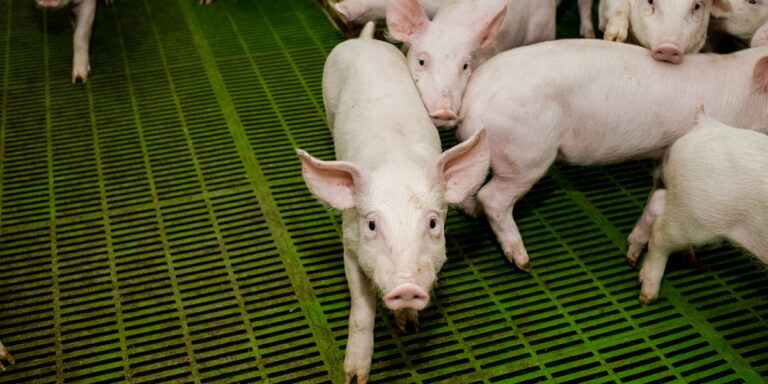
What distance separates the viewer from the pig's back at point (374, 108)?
8.95ft

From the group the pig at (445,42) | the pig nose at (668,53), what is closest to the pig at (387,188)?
the pig at (445,42)

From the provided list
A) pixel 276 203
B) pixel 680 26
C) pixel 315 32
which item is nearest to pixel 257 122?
pixel 276 203

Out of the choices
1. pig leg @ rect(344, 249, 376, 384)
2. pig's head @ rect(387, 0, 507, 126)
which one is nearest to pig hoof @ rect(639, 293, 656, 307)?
pig's head @ rect(387, 0, 507, 126)

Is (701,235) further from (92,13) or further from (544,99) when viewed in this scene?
(92,13)

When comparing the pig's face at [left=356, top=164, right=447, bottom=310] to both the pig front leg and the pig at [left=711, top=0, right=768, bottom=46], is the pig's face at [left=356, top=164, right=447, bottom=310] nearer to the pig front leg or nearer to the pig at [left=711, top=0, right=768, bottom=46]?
the pig at [left=711, top=0, right=768, bottom=46]

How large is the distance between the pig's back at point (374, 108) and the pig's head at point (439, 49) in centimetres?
8

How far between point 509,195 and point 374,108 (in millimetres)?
874

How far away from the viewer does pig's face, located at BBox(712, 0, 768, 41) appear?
3.91 m

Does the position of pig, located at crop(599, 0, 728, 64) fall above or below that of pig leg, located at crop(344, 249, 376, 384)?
above

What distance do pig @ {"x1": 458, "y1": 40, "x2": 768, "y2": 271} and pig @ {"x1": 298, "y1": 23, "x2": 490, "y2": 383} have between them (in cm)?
42

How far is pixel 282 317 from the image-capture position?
3.09 m

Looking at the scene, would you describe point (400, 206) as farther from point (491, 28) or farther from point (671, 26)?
point (671, 26)

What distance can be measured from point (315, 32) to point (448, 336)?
10.9ft

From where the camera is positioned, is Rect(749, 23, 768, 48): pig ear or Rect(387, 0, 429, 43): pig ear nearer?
Rect(387, 0, 429, 43): pig ear
